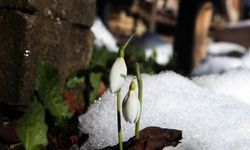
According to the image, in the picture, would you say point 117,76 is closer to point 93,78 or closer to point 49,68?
point 49,68

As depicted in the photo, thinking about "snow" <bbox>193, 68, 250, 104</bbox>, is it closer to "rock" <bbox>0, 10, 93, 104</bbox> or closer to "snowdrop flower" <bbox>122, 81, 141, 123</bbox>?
"rock" <bbox>0, 10, 93, 104</bbox>

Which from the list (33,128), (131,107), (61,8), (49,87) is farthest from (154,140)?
(61,8)

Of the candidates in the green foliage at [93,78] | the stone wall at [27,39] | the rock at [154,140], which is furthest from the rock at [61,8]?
the rock at [154,140]

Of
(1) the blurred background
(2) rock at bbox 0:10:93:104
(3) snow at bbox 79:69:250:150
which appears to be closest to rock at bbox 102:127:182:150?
(3) snow at bbox 79:69:250:150

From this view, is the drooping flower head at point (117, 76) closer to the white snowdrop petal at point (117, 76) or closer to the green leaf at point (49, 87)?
the white snowdrop petal at point (117, 76)

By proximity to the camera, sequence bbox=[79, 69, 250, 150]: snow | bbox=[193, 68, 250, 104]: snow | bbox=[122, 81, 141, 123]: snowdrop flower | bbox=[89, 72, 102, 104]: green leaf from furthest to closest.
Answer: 1. bbox=[89, 72, 102, 104]: green leaf
2. bbox=[193, 68, 250, 104]: snow
3. bbox=[79, 69, 250, 150]: snow
4. bbox=[122, 81, 141, 123]: snowdrop flower

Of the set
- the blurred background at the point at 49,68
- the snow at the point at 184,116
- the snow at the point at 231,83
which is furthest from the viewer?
the snow at the point at 231,83

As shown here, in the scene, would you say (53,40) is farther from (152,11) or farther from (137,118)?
(152,11)
